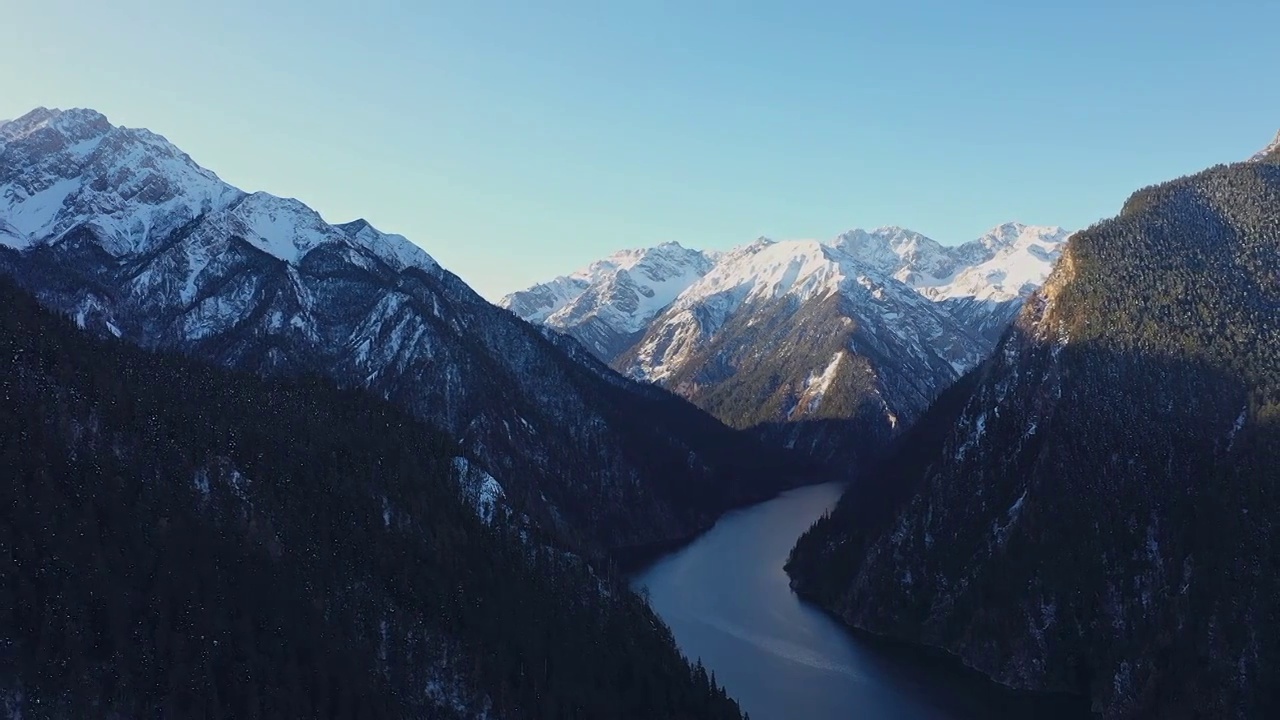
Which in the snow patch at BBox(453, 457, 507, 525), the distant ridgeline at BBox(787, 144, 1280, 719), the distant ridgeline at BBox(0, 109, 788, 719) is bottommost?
the distant ridgeline at BBox(0, 109, 788, 719)

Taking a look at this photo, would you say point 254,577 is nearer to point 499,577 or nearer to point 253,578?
point 253,578

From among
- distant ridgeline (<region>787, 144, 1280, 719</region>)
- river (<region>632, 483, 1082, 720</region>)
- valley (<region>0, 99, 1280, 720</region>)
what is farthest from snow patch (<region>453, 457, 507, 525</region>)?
distant ridgeline (<region>787, 144, 1280, 719</region>)

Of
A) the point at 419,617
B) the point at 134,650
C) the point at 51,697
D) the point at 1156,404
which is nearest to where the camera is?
the point at 51,697

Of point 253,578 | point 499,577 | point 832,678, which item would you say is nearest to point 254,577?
point 253,578

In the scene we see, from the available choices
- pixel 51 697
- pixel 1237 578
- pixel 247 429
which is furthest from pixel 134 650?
pixel 1237 578

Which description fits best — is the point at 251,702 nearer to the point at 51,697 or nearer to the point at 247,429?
the point at 51,697

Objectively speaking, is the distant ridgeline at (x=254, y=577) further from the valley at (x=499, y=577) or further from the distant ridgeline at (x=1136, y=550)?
the distant ridgeline at (x=1136, y=550)

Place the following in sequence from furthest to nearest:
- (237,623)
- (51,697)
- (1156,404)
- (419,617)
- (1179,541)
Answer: (1156,404) < (1179,541) < (419,617) < (237,623) < (51,697)

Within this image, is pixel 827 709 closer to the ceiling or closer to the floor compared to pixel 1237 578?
closer to the floor

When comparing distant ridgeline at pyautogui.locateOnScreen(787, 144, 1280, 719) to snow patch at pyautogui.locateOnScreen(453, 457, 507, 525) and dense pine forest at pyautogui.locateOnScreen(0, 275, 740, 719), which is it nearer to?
dense pine forest at pyautogui.locateOnScreen(0, 275, 740, 719)
